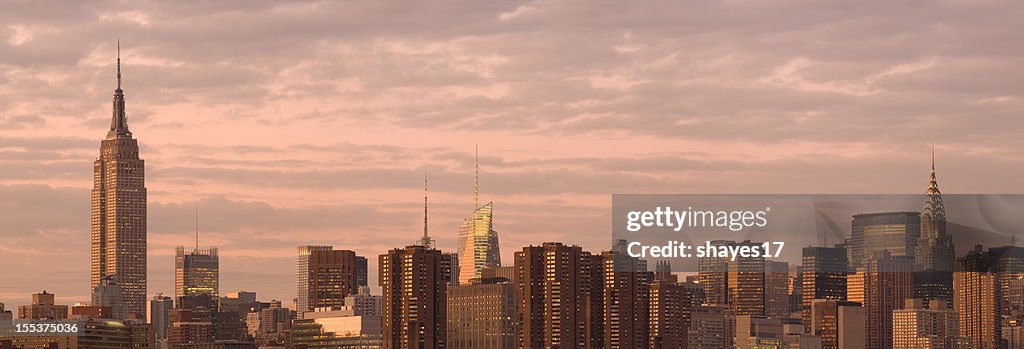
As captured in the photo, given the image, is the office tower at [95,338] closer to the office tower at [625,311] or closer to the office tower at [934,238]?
the office tower at [625,311]

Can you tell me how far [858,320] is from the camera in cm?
12462

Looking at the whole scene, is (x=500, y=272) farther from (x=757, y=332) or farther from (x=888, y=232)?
(x=888, y=232)

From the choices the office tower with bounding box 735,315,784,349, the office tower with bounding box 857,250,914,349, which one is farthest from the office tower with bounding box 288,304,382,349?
the office tower with bounding box 857,250,914,349

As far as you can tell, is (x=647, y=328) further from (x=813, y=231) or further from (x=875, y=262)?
(x=813, y=231)

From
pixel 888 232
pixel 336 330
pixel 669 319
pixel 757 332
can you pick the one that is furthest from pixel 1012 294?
pixel 336 330

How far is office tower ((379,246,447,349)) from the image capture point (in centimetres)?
15500

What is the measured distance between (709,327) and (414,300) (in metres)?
30.5

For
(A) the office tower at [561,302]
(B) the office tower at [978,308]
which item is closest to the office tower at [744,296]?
(B) the office tower at [978,308]

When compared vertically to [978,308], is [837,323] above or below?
below

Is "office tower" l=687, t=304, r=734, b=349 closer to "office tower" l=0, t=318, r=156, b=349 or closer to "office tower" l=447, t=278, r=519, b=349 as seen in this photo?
"office tower" l=447, t=278, r=519, b=349

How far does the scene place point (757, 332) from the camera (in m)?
125

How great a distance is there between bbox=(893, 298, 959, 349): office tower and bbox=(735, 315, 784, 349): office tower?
22.9 feet

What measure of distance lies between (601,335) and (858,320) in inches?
929

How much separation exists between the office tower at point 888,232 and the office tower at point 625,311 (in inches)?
3159
